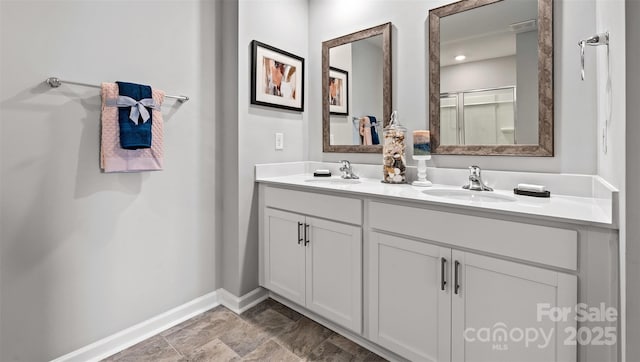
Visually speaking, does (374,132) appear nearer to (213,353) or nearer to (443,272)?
(443,272)

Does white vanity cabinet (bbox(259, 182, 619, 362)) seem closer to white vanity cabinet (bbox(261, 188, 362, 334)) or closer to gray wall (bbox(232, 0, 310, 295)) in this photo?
white vanity cabinet (bbox(261, 188, 362, 334))

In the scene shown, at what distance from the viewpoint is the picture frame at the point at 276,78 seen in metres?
2.06

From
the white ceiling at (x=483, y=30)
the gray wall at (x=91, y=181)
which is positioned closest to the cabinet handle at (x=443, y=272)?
the white ceiling at (x=483, y=30)

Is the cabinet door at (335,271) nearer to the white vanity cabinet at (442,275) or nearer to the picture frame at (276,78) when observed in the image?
the white vanity cabinet at (442,275)

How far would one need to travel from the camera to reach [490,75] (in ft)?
5.38

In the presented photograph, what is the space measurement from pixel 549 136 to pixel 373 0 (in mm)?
1410

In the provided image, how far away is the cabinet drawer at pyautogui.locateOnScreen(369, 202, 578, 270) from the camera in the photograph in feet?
3.24

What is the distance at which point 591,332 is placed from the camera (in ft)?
3.11

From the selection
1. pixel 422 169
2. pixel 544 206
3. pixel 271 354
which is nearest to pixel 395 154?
pixel 422 169

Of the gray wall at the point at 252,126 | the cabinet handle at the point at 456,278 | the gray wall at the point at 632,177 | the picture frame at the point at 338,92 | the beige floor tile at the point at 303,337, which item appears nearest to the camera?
the gray wall at the point at 632,177

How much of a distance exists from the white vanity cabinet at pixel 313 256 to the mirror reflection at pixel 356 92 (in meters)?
0.70

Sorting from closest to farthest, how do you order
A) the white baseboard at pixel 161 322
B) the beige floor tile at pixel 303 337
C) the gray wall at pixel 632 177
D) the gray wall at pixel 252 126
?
the gray wall at pixel 632 177 < the white baseboard at pixel 161 322 < the beige floor tile at pixel 303 337 < the gray wall at pixel 252 126

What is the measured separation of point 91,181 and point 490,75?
6.99 feet

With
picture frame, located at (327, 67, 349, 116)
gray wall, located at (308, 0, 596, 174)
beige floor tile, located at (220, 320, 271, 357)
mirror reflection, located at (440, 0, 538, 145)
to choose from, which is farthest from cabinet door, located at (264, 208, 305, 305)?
mirror reflection, located at (440, 0, 538, 145)
